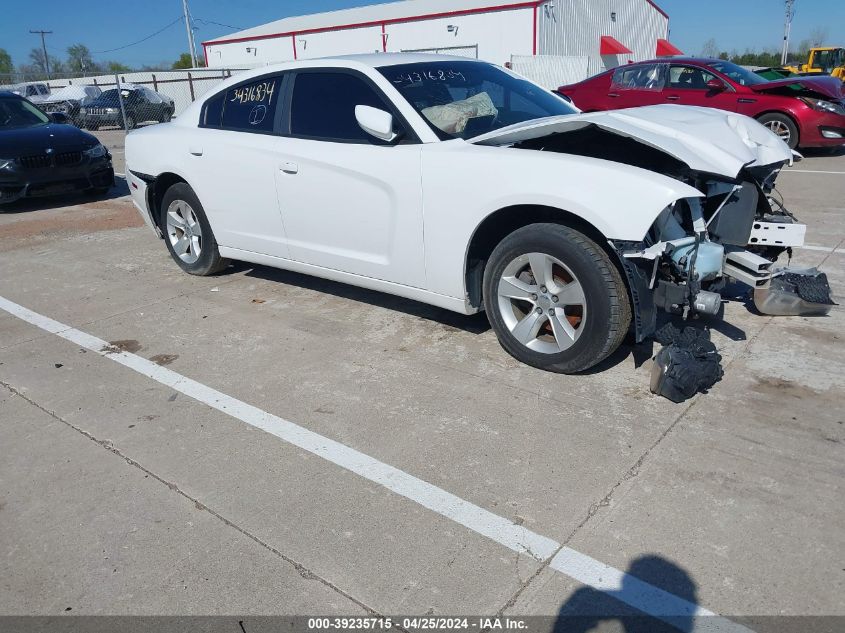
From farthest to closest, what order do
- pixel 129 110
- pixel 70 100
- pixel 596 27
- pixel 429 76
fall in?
1. pixel 596 27
2. pixel 70 100
3. pixel 129 110
4. pixel 429 76

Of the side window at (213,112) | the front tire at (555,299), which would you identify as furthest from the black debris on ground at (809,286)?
the side window at (213,112)

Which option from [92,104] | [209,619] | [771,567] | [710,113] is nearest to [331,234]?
[710,113]

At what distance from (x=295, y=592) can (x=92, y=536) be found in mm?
923

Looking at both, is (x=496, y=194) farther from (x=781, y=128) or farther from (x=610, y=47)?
(x=610, y=47)

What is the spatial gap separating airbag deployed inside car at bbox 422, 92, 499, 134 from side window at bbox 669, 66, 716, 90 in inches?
337

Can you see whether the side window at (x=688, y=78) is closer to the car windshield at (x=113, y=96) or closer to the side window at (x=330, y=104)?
the side window at (x=330, y=104)

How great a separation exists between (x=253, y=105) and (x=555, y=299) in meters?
2.81

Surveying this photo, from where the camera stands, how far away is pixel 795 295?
14.9 feet

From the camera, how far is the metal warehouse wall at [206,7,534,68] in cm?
3288

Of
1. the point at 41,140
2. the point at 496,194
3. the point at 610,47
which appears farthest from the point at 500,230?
the point at 610,47

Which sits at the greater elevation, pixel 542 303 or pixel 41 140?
pixel 41 140

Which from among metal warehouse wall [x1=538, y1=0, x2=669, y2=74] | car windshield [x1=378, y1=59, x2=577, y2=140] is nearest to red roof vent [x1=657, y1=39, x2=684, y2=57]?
metal warehouse wall [x1=538, y1=0, x2=669, y2=74]

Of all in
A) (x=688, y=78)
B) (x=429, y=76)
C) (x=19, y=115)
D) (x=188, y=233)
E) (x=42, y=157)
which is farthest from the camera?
(x=688, y=78)

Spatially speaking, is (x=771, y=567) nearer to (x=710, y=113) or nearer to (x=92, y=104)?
(x=710, y=113)
